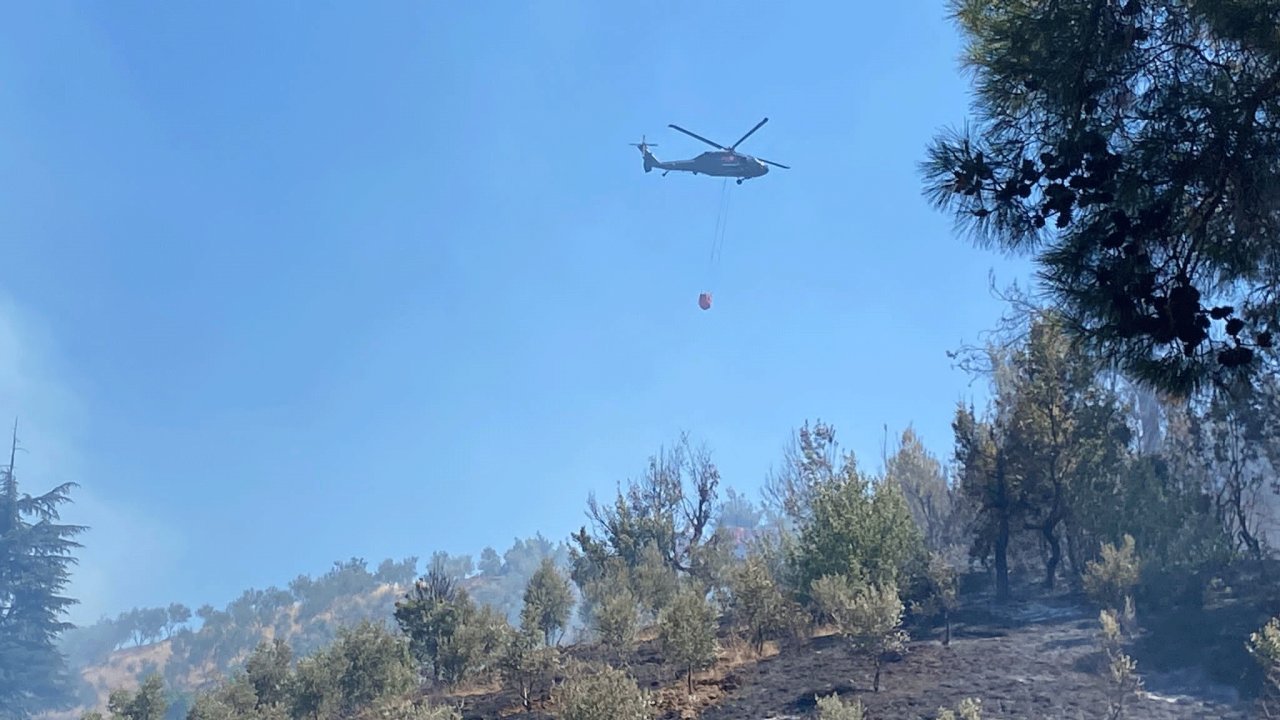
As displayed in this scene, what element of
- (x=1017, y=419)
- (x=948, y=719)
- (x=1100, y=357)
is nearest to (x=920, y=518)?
(x=1017, y=419)

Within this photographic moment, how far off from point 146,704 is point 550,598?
11.0 metres

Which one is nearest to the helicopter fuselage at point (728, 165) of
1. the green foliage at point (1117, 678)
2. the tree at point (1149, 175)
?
the green foliage at point (1117, 678)

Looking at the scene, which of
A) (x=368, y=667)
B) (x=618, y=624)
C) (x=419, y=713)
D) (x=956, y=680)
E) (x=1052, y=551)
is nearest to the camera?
(x=419, y=713)

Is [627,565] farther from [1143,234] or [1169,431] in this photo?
[1143,234]

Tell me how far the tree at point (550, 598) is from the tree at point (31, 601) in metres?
55.9

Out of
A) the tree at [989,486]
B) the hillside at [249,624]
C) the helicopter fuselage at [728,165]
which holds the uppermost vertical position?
the helicopter fuselage at [728,165]

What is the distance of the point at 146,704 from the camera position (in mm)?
25516

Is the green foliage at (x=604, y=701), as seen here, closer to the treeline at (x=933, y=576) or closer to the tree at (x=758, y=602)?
the treeline at (x=933, y=576)

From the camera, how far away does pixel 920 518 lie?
104 ft

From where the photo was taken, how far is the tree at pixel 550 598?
27.2 m

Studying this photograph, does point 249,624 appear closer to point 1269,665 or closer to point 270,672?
point 270,672

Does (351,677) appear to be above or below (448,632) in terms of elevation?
below

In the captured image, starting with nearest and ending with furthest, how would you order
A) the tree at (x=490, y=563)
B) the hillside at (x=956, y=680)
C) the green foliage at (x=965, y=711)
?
the green foliage at (x=965, y=711) → the hillside at (x=956, y=680) → the tree at (x=490, y=563)

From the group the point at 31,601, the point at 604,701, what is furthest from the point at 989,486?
the point at 31,601
